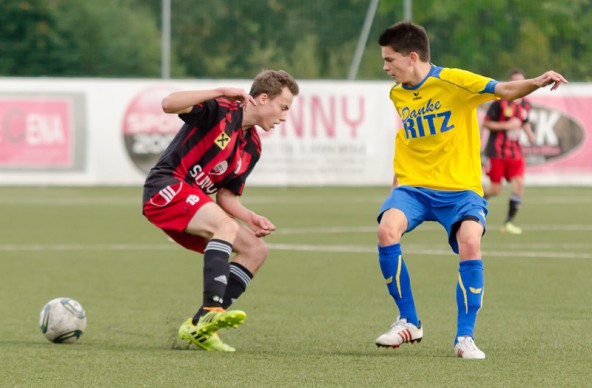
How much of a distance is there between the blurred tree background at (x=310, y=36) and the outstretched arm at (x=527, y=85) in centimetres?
2064

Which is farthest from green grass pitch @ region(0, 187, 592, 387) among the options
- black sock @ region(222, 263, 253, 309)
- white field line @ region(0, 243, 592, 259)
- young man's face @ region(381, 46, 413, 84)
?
young man's face @ region(381, 46, 413, 84)

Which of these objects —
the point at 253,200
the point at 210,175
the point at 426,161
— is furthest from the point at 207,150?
the point at 253,200

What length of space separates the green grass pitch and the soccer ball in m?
0.10

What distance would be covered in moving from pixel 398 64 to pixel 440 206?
0.81 metres

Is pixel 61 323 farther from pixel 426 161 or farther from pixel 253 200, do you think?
pixel 253 200

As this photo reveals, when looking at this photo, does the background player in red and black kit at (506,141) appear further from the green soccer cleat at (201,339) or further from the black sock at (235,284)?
the green soccer cleat at (201,339)

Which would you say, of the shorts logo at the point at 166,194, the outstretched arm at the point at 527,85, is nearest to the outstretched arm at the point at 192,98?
the shorts logo at the point at 166,194

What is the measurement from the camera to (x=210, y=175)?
6.94 metres

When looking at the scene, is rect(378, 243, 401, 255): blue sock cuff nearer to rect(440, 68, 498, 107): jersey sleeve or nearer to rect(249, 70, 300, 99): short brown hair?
rect(440, 68, 498, 107): jersey sleeve

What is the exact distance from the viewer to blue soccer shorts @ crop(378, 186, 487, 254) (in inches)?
266

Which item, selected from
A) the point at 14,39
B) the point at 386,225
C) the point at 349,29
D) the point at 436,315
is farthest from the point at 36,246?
the point at 349,29

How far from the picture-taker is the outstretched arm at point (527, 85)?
605 centimetres

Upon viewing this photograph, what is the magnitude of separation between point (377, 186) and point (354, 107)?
1571mm

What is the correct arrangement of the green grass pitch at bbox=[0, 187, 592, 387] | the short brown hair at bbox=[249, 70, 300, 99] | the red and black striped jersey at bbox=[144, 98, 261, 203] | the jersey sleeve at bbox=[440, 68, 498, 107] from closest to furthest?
the green grass pitch at bbox=[0, 187, 592, 387]
the jersey sleeve at bbox=[440, 68, 498, 107]
the red and black striped jersey at bbox=[144, 98, 261, 203]
the short brown hair at bbox=[249, 70, 300, 99]
